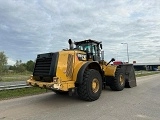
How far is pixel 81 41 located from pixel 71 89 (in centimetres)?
363

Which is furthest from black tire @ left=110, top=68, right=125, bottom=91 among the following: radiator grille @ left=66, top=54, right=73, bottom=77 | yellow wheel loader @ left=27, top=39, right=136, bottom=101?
radiator grille @ left=66, top=54, right=73, bottom=77

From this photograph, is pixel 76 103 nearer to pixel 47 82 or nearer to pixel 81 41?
pixel 47 82

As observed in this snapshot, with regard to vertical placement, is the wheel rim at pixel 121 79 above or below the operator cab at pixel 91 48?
below

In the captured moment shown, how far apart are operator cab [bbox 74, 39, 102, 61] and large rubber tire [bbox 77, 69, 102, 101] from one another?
1589mm

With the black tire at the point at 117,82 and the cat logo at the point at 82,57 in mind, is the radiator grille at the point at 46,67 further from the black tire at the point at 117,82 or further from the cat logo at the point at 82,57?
the black tire at the point at 117,82

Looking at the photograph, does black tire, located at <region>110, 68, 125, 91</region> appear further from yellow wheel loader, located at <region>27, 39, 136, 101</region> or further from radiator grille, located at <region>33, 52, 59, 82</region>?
radiator grille, located at <region>33, 52, 59, 82</region>

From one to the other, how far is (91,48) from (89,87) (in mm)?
2888

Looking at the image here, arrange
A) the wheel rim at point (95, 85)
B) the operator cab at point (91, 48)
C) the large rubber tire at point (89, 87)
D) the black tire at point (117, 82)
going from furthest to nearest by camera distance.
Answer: the black tire at point (117, 82)
the operator cab at point (91, 48)
the wheel rim at point (95, 85)
the large rubber tire at point (89, 87)

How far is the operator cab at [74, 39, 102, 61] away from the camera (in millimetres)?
10844

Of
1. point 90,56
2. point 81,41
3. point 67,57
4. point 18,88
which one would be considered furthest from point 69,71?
point 18,88

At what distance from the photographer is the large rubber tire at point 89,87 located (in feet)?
28.4

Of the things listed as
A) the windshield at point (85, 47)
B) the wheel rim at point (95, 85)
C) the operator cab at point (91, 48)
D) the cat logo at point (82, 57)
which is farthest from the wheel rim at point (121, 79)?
the cat logo at point (82, 57)

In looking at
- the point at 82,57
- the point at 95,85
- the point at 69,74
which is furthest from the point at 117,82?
the point at 69,74

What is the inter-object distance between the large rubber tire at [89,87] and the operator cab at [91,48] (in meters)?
1.59
